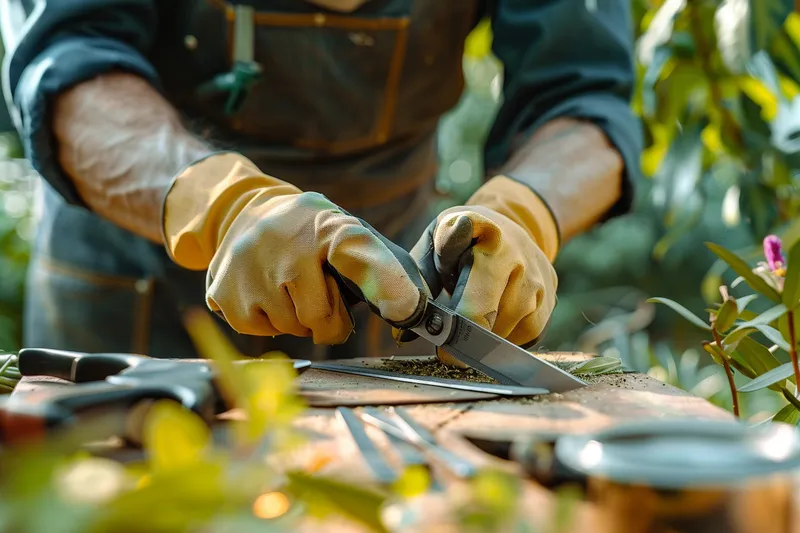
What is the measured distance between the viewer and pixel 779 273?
755 millimetres

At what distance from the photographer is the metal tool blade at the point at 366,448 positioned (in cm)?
47

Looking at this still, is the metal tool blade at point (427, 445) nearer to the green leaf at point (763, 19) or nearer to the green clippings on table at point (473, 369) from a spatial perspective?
the green clippings on table at point (473, 369)

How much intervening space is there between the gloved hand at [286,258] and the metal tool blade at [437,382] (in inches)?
1.5

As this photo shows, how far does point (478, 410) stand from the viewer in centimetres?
67

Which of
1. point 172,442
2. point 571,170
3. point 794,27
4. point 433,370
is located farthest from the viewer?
point 794,27

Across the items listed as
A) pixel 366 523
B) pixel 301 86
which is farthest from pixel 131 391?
pixel 301 86

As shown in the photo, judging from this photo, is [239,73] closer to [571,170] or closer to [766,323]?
[571,170]

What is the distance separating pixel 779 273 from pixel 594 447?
17.9 inches

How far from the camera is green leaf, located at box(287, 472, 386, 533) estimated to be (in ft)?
1.02

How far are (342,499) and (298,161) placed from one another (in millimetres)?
1063

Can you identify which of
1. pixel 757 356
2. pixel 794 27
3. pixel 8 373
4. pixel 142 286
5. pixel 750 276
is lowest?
pixel 142 286

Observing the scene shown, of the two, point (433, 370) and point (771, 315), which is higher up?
point (771, 315)

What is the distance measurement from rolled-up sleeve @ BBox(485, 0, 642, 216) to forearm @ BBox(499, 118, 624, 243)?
21mm

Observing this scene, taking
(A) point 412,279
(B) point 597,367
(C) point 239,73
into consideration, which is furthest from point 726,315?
(C) point 239,73
